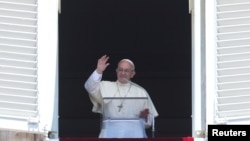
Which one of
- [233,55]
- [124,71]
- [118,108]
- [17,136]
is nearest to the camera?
[233,55]

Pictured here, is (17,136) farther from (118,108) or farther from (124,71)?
(124,71)

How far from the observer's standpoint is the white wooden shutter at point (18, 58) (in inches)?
309

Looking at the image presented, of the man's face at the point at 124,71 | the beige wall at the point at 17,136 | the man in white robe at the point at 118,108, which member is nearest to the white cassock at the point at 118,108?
the man in white robe at the point at 118,108

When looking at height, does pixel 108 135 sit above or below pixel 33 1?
below

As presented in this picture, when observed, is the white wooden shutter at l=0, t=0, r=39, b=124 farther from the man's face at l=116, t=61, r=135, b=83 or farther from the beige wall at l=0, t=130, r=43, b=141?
the man's face at l=116, t=61, r=135, b=83

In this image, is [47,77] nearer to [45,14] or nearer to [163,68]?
[45,14]

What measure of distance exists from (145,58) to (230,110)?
3.81 m

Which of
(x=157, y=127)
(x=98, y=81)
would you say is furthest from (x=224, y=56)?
(x=157, y=127)

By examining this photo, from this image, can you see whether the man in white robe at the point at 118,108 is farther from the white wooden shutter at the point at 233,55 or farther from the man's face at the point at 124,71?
the white wooden shutter at the point at 233,55

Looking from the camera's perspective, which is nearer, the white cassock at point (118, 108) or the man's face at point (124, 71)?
the white cassock at point (118, 108)

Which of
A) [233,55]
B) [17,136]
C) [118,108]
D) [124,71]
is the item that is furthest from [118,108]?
[233,55]

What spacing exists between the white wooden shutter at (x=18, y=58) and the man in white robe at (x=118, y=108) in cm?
53

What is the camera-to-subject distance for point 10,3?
7895 millimetres

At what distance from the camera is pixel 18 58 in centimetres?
786
